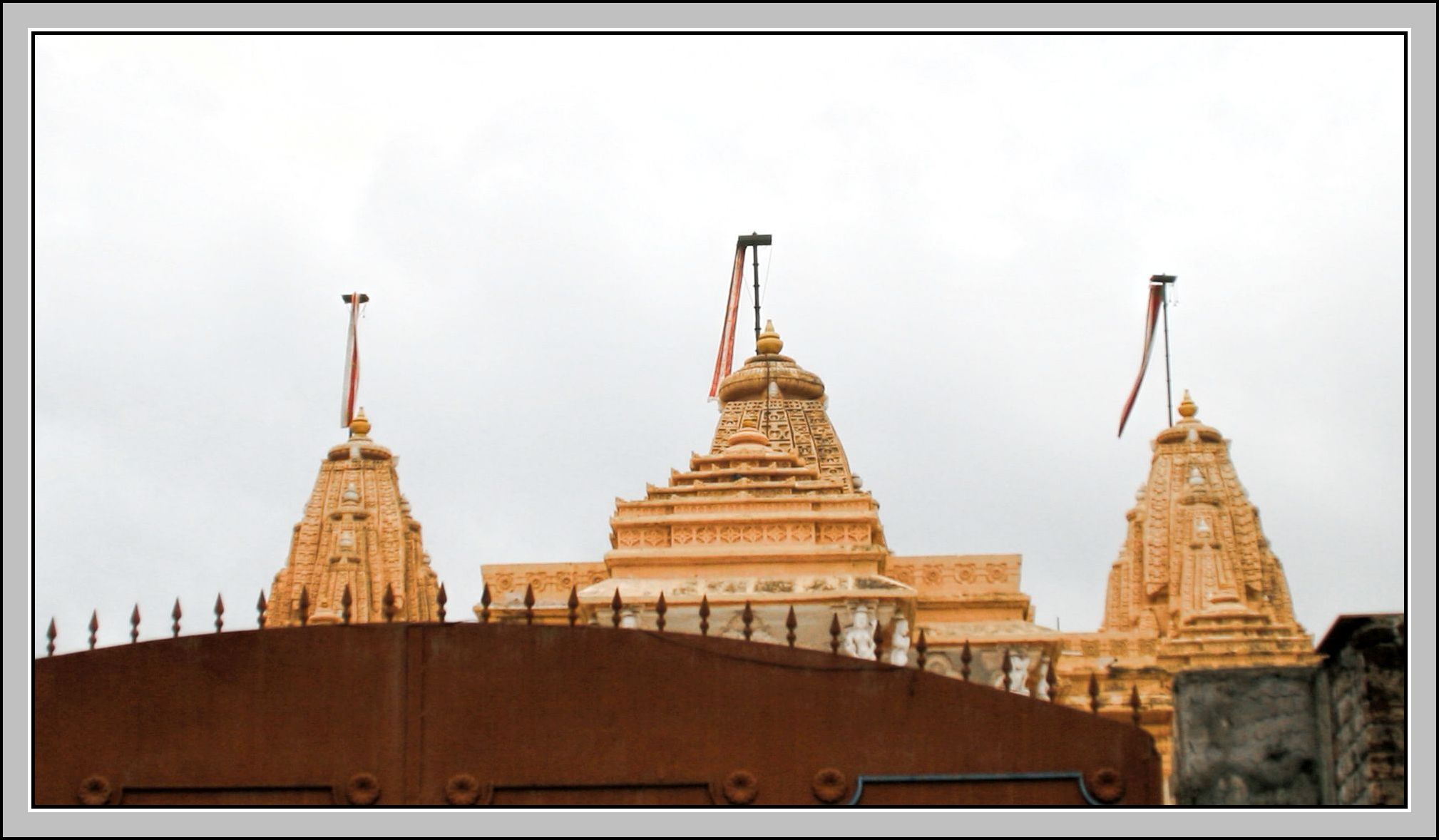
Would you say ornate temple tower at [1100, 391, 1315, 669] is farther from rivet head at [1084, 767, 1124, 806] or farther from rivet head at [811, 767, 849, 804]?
rivet head at [811, 767, 849, 804]

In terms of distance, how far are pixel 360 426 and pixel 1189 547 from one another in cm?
1466

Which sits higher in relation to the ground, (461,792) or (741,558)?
(741,558)

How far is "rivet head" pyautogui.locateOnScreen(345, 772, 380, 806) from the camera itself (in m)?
9.66

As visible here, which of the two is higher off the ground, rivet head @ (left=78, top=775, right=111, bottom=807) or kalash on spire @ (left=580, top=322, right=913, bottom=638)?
kalash on spire @ (left=580, top=322, right=913, bottom=638)

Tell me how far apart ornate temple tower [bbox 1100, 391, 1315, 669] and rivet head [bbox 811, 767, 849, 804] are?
24174 millimetres

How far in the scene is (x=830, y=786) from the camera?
965 centimetres

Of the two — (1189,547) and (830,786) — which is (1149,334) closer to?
(1189,547)

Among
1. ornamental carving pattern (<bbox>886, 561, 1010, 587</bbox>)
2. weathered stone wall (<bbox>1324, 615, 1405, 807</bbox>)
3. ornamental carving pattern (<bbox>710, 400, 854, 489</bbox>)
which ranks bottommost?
weathered stone wall (<bbox>1324, 615, 1405, 807</bbox>)

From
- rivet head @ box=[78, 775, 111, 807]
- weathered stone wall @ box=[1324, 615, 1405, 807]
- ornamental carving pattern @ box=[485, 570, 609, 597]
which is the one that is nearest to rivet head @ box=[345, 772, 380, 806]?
rivet head @ box=[78, 775, 111, 807]

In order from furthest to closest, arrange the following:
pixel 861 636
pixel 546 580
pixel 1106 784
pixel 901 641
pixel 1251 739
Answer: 1. pixel 546 580
2. pixel 901 641
3. pixel 861 636
4. pixel 1251 739
5. pixel 1106 784

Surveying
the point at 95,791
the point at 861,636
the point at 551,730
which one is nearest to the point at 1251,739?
the point at 551,730

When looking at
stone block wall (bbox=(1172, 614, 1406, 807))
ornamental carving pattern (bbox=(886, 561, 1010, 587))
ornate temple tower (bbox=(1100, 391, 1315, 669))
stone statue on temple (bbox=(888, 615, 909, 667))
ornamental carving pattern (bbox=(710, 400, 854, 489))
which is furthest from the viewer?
ornate temple tower (bbox=(1100, 391, 1315, 669))

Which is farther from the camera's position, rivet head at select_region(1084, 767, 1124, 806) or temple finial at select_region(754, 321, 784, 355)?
temple finial at select_region(754, 321, 784, 355)

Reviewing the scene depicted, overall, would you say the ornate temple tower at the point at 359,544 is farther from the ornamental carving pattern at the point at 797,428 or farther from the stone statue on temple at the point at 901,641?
the stone statue on temple at the point at 901,641
